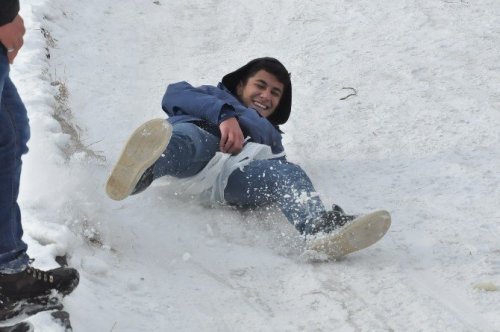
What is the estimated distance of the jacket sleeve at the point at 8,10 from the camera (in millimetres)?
1796

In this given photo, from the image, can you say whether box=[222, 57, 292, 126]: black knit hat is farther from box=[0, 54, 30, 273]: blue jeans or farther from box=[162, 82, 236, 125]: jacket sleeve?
box=[0, 54, 30, 273]: blue jeans

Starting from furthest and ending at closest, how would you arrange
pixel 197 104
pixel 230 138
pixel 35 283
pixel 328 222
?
1. pixel 197 104
2. pixel 230 138
3. pixel 328 222
4. pixel 35 283

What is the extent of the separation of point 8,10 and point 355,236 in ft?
5.98

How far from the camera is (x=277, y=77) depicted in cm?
469

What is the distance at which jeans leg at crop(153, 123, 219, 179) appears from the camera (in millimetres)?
3518

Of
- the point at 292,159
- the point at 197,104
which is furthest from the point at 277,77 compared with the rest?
the point at 197,104

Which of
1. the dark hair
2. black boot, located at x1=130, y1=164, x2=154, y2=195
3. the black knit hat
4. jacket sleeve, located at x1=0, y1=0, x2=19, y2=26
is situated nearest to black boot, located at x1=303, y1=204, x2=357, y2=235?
black boot, located at x1=130, y1=164, x2=154, y2=195

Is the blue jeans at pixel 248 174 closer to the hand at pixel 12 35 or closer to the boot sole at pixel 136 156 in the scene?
the boot sole at pixel 136 156

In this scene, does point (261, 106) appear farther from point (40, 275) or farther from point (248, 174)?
point (40, 275)

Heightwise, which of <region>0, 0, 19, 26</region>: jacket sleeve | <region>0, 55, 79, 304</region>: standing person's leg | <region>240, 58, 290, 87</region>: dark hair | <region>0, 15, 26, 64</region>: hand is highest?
<region>0, 0, 19, 26</region>: jacket sleeve

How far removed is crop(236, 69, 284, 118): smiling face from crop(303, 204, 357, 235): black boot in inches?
59.3

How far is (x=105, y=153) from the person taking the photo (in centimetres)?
428

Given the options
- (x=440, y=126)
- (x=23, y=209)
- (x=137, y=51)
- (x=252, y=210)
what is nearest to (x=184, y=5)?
(x=137, y=51)

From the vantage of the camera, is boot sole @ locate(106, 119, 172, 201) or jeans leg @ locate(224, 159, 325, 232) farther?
jeans leg @ locate(224, 159, 325, 232)
